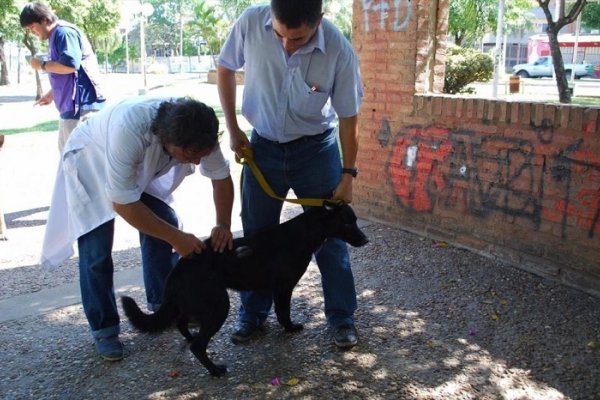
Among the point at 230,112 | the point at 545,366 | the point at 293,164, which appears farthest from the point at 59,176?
the point at 545,366

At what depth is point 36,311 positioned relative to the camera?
3.93 metres

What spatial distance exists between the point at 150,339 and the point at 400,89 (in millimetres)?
3046

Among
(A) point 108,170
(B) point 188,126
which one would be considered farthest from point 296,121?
(A) point 108,170

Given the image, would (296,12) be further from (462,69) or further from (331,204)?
(462,69)

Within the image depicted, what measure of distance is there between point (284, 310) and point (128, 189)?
1213 mm

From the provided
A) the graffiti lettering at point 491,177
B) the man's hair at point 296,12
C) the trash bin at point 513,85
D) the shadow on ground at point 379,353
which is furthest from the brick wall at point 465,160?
the trash bin at point 513,85

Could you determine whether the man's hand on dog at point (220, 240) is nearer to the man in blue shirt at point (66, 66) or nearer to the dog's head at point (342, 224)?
the dog's head at point (342, 224)

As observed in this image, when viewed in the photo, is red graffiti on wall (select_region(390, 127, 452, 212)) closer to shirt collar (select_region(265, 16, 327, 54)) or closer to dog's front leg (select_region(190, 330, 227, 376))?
shirt collar (select_region(265, 16, 327, 54))

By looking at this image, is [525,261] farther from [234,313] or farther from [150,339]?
[150,339]

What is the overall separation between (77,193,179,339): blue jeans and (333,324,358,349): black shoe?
1106 millimetres

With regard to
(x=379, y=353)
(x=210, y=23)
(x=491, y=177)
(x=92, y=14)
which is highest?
(x=210, y=23)

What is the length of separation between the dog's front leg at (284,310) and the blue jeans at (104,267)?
0.72m

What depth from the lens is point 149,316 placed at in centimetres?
305

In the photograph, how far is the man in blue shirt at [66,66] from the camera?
5184 millimetres
